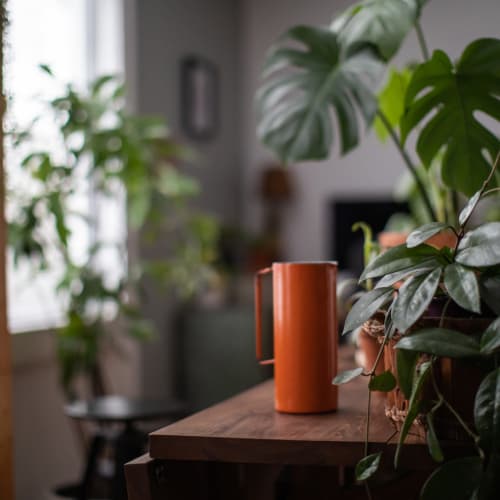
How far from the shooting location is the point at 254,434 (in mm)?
1091

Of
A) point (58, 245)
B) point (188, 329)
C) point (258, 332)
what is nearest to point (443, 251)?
point (258, 332)

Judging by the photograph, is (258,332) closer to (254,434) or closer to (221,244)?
(254,434)

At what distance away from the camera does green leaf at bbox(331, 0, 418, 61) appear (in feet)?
4.61

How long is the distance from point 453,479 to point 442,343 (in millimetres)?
158

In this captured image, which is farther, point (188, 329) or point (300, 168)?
point (300, 168)

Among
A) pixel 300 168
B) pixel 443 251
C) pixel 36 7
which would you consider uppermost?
pixel 36 7

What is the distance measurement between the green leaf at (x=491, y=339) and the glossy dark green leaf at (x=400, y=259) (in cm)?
12

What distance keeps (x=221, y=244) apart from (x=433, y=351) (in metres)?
3.95

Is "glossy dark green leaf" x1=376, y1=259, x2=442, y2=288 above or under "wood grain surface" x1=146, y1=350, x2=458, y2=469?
above

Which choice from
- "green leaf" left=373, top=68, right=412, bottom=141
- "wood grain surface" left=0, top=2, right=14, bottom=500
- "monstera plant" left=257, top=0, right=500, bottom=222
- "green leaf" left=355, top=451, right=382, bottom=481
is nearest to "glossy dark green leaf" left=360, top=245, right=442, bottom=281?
"green leaf" left=355, top=451, right=382, bottom=481

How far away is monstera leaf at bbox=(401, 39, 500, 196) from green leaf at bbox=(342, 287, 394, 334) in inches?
16.8

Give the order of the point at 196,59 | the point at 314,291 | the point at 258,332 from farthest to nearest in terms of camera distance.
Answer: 1. the point at 196,59
2. the point at 258,332
3. the point at 314,291

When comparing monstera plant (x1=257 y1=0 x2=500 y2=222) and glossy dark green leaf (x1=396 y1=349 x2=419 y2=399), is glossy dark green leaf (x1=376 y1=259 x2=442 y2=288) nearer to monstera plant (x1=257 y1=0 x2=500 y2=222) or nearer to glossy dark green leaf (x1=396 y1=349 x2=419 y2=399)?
glossy dark green leaf (x1=396 y1=349 x2=419 y2=399)

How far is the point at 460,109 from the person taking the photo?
1.37 metres
